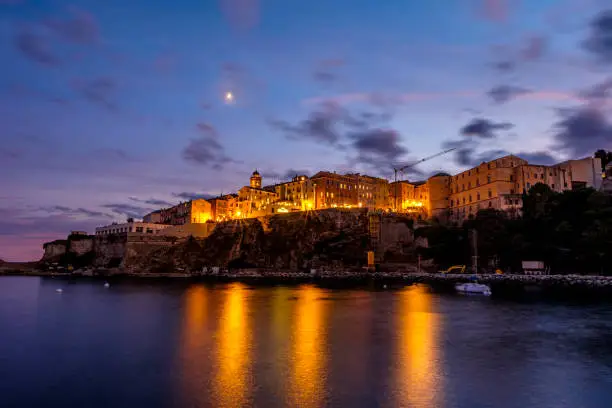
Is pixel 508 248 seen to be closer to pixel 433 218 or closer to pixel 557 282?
pixel 557 282

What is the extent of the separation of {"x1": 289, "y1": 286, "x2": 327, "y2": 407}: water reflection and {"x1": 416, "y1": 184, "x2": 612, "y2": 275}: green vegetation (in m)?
36.9

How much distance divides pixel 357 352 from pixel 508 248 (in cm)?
4746

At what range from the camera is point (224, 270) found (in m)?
82.6

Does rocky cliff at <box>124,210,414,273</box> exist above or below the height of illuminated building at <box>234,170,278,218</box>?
below

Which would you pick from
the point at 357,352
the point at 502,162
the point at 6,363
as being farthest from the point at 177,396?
the point at 502,162

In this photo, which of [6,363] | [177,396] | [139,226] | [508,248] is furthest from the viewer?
[139,226]

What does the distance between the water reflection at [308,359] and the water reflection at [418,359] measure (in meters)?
2.61

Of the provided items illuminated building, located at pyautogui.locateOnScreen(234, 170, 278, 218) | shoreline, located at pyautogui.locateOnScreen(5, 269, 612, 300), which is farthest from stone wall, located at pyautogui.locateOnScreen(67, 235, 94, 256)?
illuminated building, located at pyautogui.locateOnScreen(234, 170, 278, 218)

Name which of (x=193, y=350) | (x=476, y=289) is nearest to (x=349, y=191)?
(x=476, y=289)

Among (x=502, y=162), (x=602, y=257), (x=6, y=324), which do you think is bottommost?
(x=6, y=324)

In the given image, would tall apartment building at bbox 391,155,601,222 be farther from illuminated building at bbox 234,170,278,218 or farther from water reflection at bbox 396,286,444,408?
illuminated building at bbox 234,170,278,218

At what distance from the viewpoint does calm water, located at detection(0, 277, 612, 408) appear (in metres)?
13.3

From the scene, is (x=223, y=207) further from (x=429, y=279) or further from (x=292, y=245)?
(x=429, y=279)

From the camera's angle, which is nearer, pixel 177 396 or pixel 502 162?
pixel 177 396
